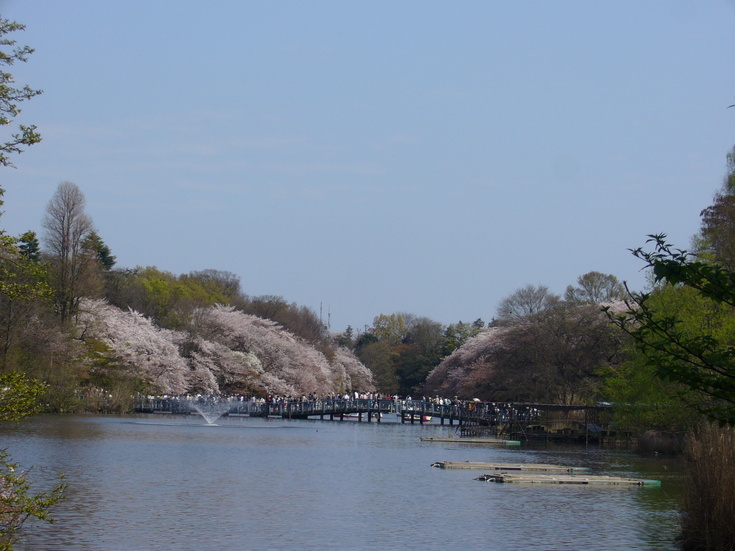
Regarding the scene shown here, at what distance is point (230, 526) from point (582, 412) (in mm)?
42909

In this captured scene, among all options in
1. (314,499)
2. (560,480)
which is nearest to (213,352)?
(560,480)

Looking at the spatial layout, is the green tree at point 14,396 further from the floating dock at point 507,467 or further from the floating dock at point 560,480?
the floating dock at point 507,467

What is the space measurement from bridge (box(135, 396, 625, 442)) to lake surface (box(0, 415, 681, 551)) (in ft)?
35.1

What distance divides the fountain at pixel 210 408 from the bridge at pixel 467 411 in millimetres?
87

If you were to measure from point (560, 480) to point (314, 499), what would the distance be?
8881 mm

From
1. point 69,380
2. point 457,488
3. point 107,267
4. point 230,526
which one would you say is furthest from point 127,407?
point 230,526

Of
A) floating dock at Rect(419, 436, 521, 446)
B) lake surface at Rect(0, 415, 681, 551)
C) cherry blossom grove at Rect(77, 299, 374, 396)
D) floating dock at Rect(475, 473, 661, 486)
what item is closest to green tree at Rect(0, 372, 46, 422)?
lake surface at Rect(0, 415, 681, 551)

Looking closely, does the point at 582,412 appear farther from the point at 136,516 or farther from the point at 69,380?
the point at 136,516

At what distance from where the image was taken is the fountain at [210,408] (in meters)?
67.4

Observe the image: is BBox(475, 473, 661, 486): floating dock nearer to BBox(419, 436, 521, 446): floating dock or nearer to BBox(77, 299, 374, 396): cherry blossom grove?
BBox(419, 436, 521, 446): floating dock

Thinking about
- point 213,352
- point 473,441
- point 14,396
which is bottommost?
point 473,441

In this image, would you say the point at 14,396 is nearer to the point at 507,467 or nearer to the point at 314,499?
the point at 314,499

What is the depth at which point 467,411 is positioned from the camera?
68.8m

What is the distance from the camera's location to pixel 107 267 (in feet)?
296
